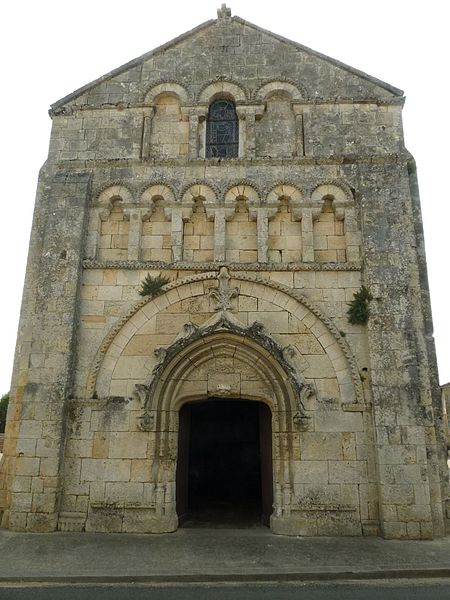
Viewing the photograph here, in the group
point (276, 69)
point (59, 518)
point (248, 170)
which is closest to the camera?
point (59, 518)

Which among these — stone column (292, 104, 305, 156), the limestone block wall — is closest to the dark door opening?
the limestone block wall

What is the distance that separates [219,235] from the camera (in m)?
9.63

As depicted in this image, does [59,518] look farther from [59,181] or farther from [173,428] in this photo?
[59,181]

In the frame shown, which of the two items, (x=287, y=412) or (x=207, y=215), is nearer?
(x=287, y=412)

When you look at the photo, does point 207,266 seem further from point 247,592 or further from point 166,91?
point 247,592

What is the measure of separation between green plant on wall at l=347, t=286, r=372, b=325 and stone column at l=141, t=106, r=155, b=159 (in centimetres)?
536

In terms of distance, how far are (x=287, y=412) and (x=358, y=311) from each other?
7.61 ft

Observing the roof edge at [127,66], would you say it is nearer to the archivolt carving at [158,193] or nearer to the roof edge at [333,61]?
the roof edge at [333,61]

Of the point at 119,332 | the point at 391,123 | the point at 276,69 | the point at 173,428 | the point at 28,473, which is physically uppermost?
the point at 276,69

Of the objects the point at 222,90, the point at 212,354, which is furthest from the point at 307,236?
the point at 222,90

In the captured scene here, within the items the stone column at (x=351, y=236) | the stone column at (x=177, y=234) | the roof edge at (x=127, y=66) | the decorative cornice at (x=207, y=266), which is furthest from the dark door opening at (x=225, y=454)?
the roof edge at (x=127, y=66)

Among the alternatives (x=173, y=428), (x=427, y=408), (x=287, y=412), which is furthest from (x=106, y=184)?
(x=427, y=408)

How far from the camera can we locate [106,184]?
1010 centimetres

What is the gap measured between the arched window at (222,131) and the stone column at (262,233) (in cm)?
179
